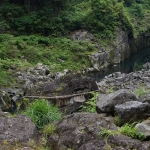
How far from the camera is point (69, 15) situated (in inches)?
1576

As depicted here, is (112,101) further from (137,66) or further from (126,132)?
(137,66)

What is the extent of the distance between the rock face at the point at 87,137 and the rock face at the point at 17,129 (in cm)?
43

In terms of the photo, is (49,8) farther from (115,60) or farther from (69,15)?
(115,60)

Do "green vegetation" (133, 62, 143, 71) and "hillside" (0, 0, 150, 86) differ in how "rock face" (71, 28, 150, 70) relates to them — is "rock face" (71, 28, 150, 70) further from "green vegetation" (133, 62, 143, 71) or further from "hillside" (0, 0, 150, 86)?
"green vegetation" (133, 62, 143, 71)

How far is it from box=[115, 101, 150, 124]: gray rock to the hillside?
68.8 feet

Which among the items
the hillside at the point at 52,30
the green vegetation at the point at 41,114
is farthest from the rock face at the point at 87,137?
the hillside at the point at 52,30

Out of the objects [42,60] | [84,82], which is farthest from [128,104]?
[42,60]

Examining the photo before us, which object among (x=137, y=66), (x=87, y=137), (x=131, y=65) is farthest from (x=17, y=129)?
(x=131, y=65)

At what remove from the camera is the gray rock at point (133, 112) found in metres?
5.33

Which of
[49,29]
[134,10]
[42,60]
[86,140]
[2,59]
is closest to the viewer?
[86,140]

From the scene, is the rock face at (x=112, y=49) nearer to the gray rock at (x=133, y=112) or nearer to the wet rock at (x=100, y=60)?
the wet rock at (x=100, y=60)

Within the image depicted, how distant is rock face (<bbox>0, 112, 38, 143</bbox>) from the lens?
5.46 meters

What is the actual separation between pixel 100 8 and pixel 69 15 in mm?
4178

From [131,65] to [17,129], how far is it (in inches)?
1318
